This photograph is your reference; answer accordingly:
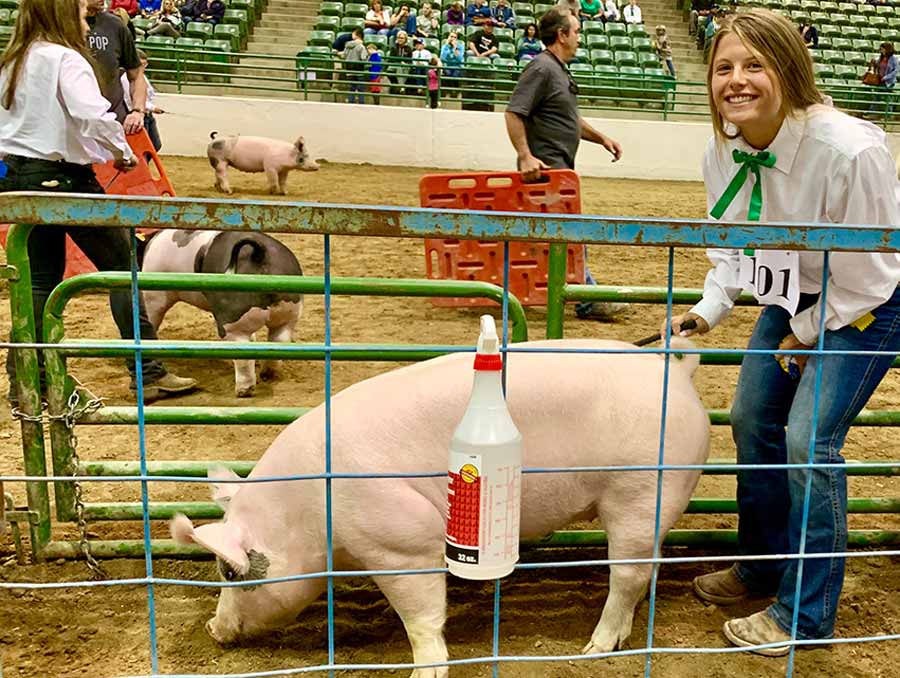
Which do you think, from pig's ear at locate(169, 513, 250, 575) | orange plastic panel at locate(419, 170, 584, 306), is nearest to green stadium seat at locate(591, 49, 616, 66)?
orange plastic panel at locate(419, 170, 584, 306)

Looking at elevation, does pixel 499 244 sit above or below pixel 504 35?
below

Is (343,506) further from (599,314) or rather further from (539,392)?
(599,314)

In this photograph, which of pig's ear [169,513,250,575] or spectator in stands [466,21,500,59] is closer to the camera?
pig's ear [169,513,250,575]

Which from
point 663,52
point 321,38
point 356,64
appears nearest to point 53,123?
point 356,64

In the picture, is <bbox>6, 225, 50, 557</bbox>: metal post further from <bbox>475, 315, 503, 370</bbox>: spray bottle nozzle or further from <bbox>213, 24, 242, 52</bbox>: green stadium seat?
<bbox>213, 24, 242, 52</bbox>: green stadium seat

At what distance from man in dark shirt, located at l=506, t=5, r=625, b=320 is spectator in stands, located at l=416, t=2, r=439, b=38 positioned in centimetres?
1055

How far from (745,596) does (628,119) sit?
1195 centimetres

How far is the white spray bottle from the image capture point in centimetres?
141

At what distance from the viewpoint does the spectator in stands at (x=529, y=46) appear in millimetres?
14320

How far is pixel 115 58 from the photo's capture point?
16.6ft

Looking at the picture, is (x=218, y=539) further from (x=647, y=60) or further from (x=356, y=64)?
(x=647, y=60)

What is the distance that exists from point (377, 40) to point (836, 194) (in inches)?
518

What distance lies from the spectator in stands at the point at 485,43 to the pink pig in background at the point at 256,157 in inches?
216

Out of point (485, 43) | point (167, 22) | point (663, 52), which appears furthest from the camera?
point (663, 52)
